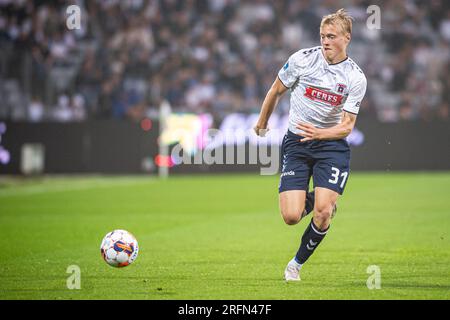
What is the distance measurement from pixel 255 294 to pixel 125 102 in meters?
18.7

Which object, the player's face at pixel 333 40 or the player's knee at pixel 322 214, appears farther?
the player's knee at pixel 322 214

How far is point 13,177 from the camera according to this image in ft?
79.5

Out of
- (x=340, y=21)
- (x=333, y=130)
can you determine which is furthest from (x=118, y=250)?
(x=340, y=21)

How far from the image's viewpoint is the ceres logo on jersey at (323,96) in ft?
27.1

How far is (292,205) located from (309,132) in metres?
0.67

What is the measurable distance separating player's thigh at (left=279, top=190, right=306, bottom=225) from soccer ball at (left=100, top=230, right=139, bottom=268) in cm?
141

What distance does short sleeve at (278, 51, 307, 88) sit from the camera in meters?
8.30

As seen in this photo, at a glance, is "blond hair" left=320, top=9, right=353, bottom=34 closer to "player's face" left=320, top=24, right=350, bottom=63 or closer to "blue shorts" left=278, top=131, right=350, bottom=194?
"player's face" left=320, top=24, right=350, bottom=63

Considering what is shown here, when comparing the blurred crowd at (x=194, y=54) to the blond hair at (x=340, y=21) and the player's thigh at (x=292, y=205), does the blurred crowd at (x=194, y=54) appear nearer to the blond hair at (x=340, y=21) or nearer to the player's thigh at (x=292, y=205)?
the player's thigh at (x=292, y=205)

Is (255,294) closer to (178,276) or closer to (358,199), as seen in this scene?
(178,276)

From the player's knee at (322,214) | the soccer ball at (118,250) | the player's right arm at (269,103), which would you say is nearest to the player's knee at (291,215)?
the player's knee at (322,214)

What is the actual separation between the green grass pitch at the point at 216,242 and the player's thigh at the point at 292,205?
0.56m

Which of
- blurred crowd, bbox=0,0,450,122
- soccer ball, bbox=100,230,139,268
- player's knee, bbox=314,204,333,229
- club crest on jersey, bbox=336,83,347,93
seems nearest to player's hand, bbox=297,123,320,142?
club crest on jersey, bbox=336,83,347,93
